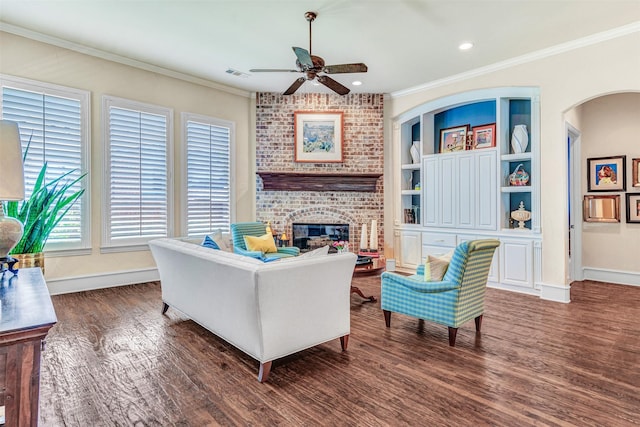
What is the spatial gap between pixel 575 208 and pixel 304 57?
204 inches

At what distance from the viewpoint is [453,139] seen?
5926mm

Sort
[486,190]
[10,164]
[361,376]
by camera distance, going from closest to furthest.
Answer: [10,164]
[361,376]
[486,190]

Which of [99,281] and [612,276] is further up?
[99,281]

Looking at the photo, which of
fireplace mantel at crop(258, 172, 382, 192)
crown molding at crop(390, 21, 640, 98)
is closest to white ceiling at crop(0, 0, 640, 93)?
crown molding at crop(390, 21, 640, 98)

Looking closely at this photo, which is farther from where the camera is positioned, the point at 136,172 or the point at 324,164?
the point at 324,164

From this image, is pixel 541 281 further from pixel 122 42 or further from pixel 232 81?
pixel 122 42

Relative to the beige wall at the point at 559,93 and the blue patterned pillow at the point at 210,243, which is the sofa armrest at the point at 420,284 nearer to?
the blue patterned pillow at the point at 210,243

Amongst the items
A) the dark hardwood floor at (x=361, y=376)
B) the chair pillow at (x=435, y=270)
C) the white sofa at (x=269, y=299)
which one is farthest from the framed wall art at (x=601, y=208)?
the white sofa at (x=269, y=299)

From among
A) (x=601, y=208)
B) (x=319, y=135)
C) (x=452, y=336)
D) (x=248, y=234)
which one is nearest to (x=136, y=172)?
(x=248, y=234)

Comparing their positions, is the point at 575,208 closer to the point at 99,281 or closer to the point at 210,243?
the point at 210,243

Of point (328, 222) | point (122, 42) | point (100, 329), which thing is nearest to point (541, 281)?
point (328, 222)

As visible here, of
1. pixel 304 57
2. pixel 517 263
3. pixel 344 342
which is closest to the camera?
pixel 344 342

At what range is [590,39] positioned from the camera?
414 centimetres

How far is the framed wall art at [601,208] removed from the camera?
5398mm
